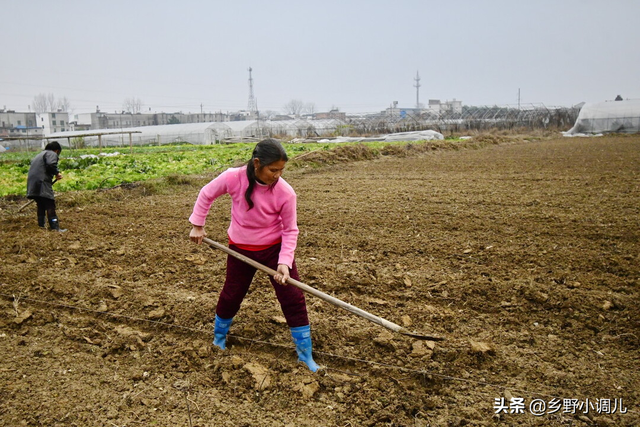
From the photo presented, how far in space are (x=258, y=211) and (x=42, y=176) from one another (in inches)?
222

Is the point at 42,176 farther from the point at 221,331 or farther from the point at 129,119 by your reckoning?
the point at 129,119

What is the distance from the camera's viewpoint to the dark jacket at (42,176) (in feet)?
24.5

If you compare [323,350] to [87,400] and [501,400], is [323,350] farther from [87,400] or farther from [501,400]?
[87,400]

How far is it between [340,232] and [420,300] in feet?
8.54

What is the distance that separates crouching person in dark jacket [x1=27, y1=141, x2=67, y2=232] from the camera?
7.47m

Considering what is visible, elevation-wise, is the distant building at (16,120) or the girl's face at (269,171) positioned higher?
the distant building at (16,120)

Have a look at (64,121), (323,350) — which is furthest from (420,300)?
(64,121)

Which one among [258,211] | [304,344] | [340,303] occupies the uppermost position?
[258,211]

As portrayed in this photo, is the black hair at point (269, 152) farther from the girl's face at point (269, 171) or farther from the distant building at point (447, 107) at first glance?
the distant building at point (447, 107)

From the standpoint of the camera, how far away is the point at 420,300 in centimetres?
467

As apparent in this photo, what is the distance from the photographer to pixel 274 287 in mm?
3488

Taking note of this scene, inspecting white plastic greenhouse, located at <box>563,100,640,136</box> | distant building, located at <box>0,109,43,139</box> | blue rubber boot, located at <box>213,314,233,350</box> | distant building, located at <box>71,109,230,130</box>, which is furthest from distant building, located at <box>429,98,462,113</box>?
distant building, located at <box>0,109,43,139</box>

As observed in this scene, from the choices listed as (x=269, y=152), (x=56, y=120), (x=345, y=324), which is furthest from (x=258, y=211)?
(x=56, y=120)

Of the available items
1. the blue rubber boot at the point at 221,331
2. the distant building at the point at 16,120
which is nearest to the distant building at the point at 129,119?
the distant building at the point at 16,120
